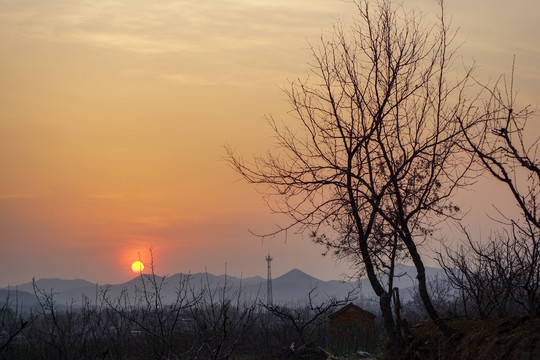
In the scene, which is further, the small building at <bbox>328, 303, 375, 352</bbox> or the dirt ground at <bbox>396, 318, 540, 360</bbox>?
the small building at <bbox>328, 303, 375, 352</bbox>

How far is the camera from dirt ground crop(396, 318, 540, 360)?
22.8 ft

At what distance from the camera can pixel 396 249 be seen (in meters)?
10.9

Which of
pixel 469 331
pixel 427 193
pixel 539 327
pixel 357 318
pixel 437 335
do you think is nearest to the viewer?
pixel 539 327

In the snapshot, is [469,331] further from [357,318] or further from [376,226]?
[357,318]

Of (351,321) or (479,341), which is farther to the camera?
(351,321)

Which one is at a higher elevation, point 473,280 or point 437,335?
point 473,280

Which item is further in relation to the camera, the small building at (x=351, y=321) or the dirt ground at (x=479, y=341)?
the small building at (x=351, y=321)

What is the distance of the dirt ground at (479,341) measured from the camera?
696cm

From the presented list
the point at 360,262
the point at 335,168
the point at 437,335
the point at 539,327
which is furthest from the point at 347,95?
the point at 539,327

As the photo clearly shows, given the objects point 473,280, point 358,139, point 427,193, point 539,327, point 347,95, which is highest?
point 347,95

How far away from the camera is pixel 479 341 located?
8172mm

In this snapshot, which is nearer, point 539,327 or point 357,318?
point 539,327

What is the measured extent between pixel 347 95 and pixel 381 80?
0.64m

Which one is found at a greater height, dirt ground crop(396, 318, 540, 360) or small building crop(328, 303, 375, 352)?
small building crop(328, 303, 375, 352)
